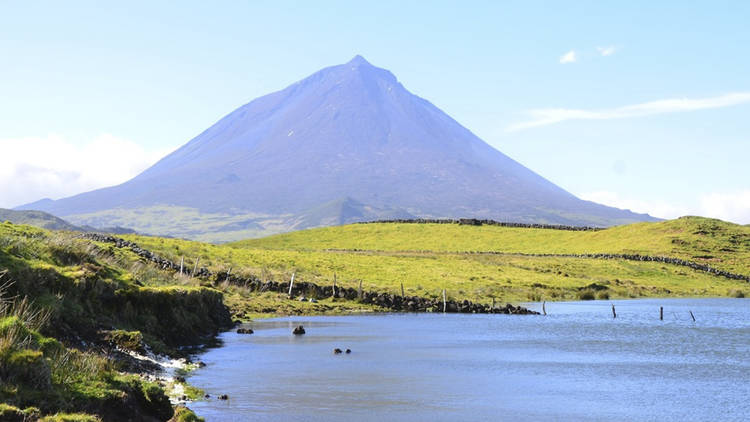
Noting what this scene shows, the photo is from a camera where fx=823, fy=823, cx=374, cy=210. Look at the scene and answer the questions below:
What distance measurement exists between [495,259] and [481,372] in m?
78.2

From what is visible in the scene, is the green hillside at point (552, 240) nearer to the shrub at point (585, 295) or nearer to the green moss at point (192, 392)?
the shrub at point (585, 295)

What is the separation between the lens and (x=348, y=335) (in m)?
49.4

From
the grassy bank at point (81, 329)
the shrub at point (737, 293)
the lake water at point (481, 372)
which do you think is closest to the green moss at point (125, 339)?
the grassy bank at point (81, 329)

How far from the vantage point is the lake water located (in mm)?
26531

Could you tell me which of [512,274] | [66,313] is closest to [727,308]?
[512,274]

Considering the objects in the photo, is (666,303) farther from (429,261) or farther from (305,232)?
(305,232)

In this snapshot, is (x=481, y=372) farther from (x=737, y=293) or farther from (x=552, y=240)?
(x=552, y=240)

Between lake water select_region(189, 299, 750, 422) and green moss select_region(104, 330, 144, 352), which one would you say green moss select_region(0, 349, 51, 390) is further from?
green moss select_region(104, 330, 144, 352)

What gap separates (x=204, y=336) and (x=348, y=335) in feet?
28.6

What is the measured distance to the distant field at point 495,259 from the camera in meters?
85.9

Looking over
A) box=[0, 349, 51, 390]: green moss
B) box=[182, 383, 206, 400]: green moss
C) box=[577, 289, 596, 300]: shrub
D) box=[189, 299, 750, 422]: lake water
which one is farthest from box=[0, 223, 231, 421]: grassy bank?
box=[577, 289, 596, 300]: shrub

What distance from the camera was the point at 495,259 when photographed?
369ft

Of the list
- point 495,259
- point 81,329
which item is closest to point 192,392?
point 81,329

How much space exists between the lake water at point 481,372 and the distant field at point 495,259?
25.5 meters
